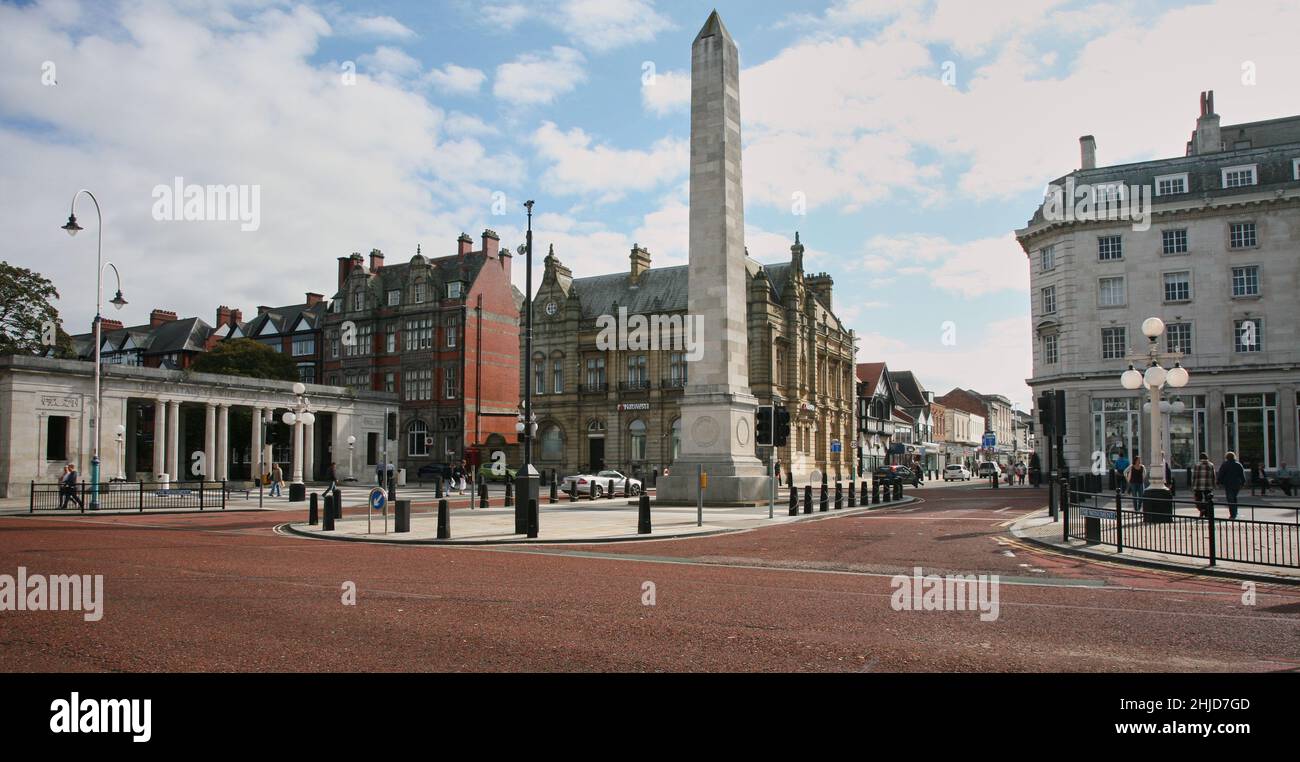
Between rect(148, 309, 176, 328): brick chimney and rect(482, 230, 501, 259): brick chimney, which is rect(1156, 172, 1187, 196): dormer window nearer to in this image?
rect(482, 230, 501, 259): brick chimney

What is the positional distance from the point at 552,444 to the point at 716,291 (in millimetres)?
35247

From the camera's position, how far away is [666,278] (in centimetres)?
6325

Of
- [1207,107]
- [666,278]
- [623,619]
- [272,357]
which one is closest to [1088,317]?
[1207,107]

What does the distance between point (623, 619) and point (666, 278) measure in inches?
2189

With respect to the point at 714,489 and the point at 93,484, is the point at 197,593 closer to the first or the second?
the point at 714,489

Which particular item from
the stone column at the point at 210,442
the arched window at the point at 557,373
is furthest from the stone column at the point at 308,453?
the arched window at the point at 557,373

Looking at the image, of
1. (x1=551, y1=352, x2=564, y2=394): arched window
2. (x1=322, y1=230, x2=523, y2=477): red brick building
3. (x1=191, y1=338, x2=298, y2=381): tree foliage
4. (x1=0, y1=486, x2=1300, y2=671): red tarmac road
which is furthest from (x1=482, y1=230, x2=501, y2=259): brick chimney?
(x1=0, y1=486, x2=1300, y2=671): red tarmac road

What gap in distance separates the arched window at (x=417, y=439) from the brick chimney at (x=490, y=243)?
14.3 metres

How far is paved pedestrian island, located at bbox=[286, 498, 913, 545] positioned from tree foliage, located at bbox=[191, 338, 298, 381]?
4232 centimetres

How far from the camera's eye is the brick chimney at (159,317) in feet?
288

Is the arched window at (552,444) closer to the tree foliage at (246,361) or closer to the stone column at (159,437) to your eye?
the tree foliage at (246,361)

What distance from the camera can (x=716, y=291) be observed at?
30.0 m

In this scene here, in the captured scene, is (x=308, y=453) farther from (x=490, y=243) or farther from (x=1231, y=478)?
(x=1231, y=478)

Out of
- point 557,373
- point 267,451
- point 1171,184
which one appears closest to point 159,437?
point 267,451
